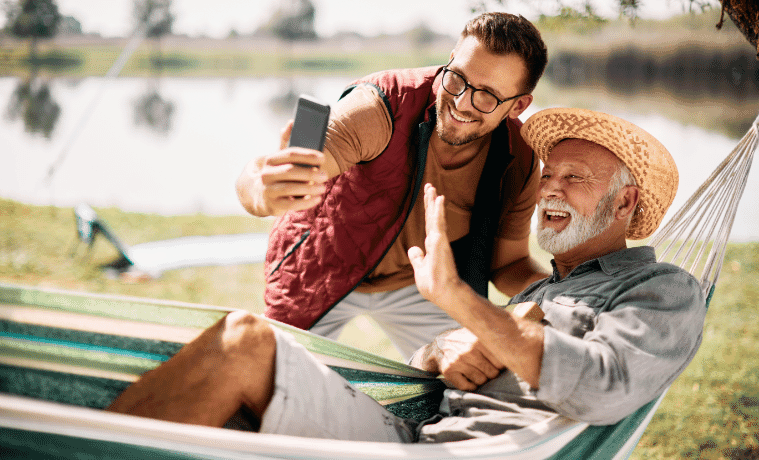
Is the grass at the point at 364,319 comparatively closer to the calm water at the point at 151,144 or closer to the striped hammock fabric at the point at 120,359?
the calm water at the point at 151,144

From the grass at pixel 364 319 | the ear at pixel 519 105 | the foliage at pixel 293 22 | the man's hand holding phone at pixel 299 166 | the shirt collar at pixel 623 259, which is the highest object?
the foliage at pixel 293 22

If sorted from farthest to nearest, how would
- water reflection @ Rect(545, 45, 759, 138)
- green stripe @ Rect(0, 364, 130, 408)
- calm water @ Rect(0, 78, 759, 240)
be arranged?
water reflection @ Rect(545, 45, 759, 138) < calm water @ Rect(0, 78, 759, 240) < green stripe @ Rect(0, 364, 130, 408)

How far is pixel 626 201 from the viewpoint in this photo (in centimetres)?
185

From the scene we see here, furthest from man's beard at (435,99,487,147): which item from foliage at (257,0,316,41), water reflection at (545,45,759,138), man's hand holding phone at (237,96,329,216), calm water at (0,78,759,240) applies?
foliage at (257,0,316,41)

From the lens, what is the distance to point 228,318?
1393 millimetres

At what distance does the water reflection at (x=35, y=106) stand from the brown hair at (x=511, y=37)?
13.0m

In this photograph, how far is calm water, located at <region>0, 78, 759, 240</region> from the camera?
9.15 m

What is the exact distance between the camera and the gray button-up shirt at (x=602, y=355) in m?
1.29

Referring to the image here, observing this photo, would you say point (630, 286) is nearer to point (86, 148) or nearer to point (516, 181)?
point (516, 181)

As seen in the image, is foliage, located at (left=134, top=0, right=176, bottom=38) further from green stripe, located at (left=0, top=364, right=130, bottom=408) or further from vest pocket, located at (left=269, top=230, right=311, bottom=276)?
green stripe, located at (left=0, top=364, right=130, bottom=408)

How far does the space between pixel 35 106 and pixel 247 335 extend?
16140 millimetres

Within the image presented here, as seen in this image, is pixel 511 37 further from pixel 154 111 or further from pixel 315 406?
pixel 154 111

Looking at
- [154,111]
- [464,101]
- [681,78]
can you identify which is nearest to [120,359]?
[464,101]

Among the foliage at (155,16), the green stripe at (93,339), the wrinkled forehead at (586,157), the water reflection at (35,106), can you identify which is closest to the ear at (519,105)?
the wrinkled forehead at (586,157)
